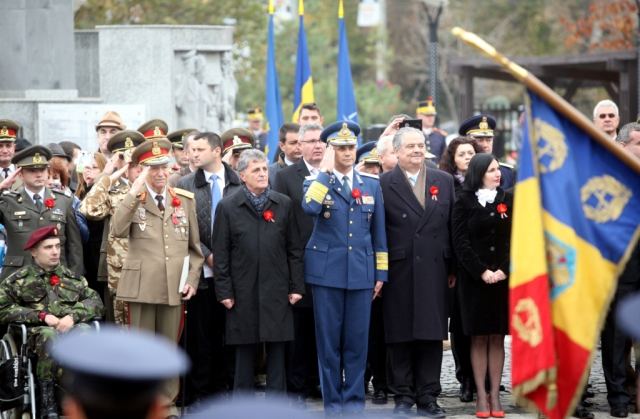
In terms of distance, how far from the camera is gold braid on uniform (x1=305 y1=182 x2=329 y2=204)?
289 inches

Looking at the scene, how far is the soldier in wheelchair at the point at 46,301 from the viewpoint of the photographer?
6961 mm

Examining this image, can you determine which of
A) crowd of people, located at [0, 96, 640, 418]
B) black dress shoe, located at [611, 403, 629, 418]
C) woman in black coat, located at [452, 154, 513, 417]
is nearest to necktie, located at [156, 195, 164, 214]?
crowd of people, located at [0, 96, 640, 418]

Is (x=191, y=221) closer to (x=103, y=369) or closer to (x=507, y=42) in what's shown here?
(x=103, y=369)

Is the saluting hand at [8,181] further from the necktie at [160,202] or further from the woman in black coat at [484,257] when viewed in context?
the woman in black coat at [484,257]

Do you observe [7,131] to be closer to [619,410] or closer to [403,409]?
[403,409]

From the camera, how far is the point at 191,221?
303 inches

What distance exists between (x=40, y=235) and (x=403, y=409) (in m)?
3.05

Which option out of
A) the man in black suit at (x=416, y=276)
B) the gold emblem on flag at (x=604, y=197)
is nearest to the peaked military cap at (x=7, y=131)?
the man in black suit at (x=416, y=276)

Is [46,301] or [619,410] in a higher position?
[46,301]

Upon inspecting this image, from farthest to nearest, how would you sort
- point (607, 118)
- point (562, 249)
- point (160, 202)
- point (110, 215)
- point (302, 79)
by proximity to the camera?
point (302, 79), point (607, 118), point (110, 215), point (160, 202), point (562, 249)

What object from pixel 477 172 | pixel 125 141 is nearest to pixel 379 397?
pixel 477 172

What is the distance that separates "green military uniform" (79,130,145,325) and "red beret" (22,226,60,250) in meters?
0.49

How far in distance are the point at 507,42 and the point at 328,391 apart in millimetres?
35035

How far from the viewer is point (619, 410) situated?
24.9ft
